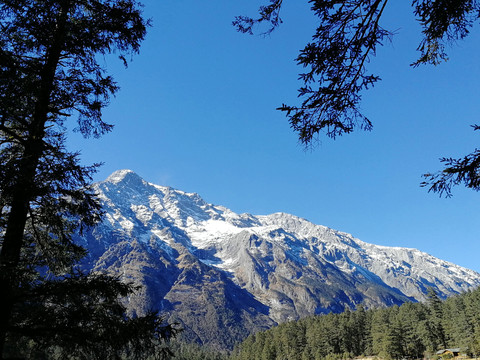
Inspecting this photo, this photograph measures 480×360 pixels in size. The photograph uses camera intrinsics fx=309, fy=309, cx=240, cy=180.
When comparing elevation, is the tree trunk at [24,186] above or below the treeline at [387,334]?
above

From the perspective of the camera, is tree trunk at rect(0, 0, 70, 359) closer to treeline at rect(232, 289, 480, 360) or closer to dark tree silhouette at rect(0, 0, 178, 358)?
dark tree silhouette at rect(0, 0, 178, 358)

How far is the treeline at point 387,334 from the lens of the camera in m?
58.0

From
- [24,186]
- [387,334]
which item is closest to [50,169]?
[24,186]

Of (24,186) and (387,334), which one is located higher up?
(24,186)

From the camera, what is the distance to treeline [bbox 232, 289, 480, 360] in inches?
2284

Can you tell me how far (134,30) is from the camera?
829cm

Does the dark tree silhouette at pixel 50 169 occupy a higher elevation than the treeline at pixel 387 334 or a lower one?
higher

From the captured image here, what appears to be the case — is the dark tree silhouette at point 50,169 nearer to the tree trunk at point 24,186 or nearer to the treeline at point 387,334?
the tree trunk at point 24,186

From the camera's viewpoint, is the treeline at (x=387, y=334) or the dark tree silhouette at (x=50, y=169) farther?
the treeline at (x=387, y=334)

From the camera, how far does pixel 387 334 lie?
6206cm

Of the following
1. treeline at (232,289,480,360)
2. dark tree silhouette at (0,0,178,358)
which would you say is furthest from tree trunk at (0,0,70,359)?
treeline at (232,289,480,360)

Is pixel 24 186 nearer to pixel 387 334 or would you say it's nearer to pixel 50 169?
pixel 50 169

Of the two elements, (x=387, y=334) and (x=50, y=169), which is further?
(x=387, y=334)

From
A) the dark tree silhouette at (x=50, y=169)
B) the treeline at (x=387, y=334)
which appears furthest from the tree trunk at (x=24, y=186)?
the treeline at (x=387, y=334)
